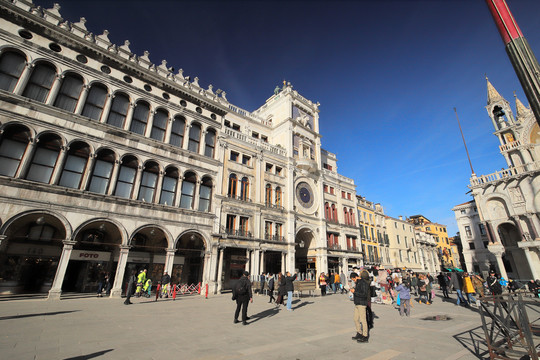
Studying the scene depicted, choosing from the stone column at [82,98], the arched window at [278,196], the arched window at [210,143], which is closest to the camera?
the stone column at [82,98]

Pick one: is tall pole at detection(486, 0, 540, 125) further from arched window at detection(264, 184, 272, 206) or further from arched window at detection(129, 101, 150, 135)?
arched window at detection(264, 184, 272, 206)

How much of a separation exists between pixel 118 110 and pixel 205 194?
9.80 meters

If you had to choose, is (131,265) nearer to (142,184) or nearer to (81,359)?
(142,184)

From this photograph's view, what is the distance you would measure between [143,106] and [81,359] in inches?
808

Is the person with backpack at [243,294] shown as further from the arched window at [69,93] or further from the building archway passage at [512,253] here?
the building archway passage at [512,253]

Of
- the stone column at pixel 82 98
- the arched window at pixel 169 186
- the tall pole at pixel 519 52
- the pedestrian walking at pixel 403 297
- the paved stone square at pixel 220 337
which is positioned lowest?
the paved stone square at pixel 220 337

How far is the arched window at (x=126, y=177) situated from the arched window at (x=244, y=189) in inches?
391

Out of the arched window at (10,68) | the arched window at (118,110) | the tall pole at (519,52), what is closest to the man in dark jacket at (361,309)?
the tall pole at (519,52)

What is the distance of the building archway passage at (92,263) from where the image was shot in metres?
18.3

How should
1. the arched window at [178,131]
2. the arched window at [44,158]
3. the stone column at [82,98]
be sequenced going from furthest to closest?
the arched window at [178,131] → the stone column at [82,98] → the arched window at [44,158]

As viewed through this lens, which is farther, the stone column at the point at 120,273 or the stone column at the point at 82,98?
the stone column at the point at 82,98

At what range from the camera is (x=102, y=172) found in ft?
58.0

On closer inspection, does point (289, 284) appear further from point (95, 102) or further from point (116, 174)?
point (95, 102)

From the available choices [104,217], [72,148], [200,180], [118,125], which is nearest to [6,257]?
[104,217]
